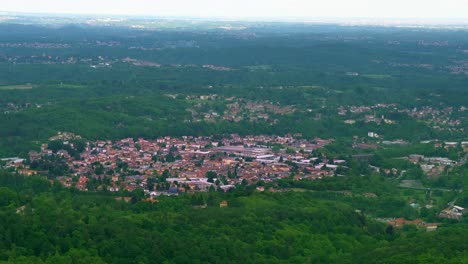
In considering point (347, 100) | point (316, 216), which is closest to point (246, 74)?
point (347, 100)

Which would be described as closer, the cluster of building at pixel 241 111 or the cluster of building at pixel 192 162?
the cluster of building at pixel 192 162

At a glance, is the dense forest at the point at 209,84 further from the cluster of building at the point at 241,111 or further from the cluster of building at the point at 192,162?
the cluster of building at the point at 192,162

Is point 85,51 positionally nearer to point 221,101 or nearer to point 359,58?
point 359,58

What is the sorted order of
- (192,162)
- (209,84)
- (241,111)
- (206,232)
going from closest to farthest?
(206,232)
(192,162)
(241,111)
(209,84)

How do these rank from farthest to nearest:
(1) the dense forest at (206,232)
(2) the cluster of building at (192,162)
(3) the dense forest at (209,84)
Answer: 1. (3) the dense forest at (209,84)
2. (2) the cluster of building at (192,162)
3. (1) the dense forest at (206,232)

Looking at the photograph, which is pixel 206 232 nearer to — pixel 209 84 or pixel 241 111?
pixel 241 111

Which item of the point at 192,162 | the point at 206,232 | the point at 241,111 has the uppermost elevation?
the point at 206,232

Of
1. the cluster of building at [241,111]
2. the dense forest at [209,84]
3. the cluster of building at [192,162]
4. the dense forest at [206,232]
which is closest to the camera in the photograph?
the dense forest at [206,232]

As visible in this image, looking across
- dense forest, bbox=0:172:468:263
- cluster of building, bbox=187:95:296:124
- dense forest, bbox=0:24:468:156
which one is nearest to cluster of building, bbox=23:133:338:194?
dense forest, bbox=0:24:468:156

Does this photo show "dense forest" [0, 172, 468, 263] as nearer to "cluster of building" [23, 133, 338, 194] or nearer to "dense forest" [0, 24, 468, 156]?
"cluster of building" [23, 133, 338, 194]

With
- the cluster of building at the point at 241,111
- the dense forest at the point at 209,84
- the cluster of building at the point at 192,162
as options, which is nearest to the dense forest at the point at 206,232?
the cluster of building at the point at 192,162

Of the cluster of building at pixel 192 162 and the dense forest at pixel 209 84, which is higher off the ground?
the cluster of building at pixel 192 162

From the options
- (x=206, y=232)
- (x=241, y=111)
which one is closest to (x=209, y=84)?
(x=241, y=111)
